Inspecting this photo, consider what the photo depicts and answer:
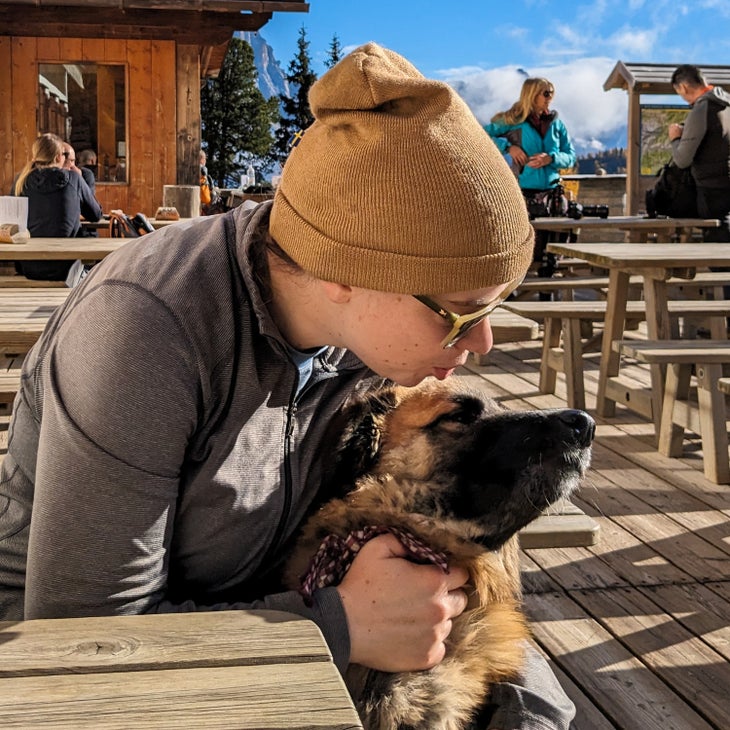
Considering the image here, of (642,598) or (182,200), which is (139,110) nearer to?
(182,200)

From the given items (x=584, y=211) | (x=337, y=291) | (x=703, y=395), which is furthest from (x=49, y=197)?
(x=584, y=211)

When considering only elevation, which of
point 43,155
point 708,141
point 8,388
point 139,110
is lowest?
point 8,388

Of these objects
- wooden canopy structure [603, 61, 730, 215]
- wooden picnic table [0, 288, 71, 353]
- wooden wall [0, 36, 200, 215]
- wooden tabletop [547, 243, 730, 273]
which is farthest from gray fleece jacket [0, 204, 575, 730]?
wooden canopy structure [603, 61, 730, 215]

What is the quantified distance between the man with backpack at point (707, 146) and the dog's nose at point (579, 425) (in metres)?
7.63

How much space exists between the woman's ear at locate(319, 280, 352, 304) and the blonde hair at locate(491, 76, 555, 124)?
763 centimetres

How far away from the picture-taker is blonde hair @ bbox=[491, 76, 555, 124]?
8836mm

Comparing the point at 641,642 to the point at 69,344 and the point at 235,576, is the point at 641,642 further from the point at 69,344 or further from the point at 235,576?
the point at 69,344

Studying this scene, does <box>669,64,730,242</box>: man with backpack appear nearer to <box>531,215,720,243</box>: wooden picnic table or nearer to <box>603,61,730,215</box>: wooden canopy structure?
<box>531,215,720,243</box>: wooden picnic table

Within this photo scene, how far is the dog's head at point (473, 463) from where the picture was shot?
1908mm

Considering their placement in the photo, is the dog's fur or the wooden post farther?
the wooden post

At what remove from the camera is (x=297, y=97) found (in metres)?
62.4

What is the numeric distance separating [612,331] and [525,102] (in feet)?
11.3

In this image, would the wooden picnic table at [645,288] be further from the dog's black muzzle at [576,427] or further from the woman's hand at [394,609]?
the woman's hand at [394,609]

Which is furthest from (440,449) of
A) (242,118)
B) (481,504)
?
(242,118)
